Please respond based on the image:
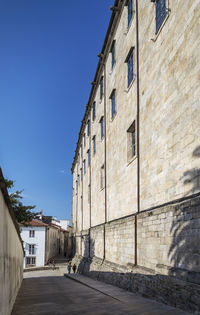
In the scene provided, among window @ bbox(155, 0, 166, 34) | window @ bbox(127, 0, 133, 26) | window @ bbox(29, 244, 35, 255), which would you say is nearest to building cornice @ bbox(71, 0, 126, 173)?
window @ bbox(127, 0, 133, 26)

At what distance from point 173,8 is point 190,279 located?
8.51 m

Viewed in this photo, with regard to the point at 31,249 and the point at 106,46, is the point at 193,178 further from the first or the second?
the point at 31,249

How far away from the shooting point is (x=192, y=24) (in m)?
8.86

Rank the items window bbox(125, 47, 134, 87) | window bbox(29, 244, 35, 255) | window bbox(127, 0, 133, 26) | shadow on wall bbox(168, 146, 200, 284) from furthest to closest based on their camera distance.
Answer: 1. window bbox(29, 244, 35, 255)
2. window bbox(127, 0, 133, 26)
3. window bbox(125, 47, 134, 87)
4. shadow on wall bbox(168, 146, 200, 284)

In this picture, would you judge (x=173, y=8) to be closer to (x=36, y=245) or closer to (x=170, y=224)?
(x=170, y=224)

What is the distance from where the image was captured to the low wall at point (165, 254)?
7621 millimetres

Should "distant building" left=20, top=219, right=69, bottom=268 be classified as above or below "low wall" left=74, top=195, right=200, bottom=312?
below

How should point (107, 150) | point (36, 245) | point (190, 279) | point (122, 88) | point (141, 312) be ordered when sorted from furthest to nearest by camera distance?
point (36, 245), point (107, 150), point (122, 88), point (141, 312), point (190, 279)

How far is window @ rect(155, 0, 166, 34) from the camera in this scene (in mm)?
11316

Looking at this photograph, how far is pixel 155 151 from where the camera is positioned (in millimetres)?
11289

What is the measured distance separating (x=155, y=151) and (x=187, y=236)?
4026 millimetres

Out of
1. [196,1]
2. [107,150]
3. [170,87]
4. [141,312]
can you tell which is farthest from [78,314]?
[107,150]

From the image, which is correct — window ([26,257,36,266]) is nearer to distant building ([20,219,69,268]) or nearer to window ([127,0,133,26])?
distant building ([20,219,69,268])

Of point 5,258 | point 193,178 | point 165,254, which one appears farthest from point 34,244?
point 193,178
